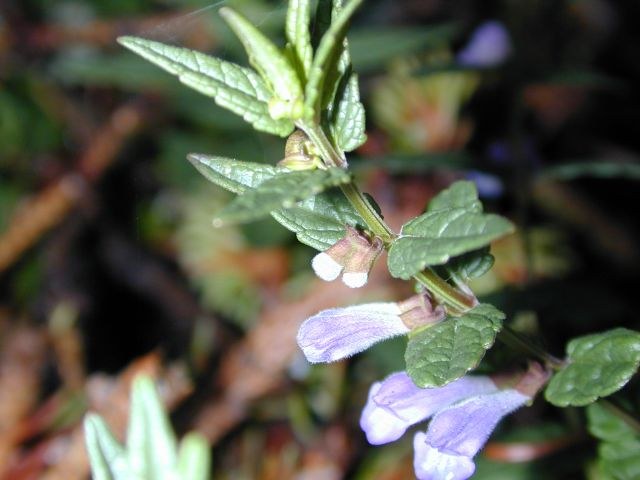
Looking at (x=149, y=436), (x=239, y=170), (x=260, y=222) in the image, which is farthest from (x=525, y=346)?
(x=260, y=222)

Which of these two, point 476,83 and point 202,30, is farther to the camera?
point 202,30

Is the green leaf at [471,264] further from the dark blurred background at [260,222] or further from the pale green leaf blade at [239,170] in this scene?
the dark blurred background at [260,222]

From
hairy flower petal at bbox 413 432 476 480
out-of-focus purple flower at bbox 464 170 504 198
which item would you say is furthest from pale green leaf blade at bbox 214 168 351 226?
out-of-focus purple flower at bbox 464 170 504 198

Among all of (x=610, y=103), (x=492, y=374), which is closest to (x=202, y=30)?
(x=610, y=103)

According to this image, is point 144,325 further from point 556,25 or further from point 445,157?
point 556,25

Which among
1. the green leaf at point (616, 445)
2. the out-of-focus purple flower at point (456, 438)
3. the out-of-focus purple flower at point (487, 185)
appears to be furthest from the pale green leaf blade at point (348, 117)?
the out-of-focus purple flower at point (487, 185)

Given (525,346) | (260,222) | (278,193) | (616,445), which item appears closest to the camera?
(278,193)

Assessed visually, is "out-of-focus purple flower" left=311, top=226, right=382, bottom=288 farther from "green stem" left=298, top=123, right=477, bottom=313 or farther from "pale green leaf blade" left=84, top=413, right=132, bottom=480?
"pale green leaf blade" left=84, top=413, right=132, bottom=480

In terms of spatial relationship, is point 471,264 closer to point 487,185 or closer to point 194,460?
point 194,460
